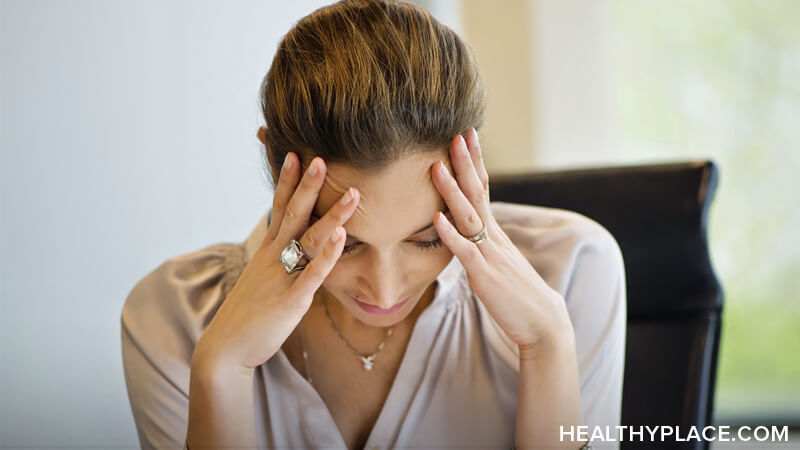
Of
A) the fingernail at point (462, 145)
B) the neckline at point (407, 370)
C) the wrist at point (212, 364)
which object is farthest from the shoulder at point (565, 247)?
the wrist at point (212, 364)

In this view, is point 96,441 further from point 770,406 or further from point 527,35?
point 770,406

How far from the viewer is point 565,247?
1.38m

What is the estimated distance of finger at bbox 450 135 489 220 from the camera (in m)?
1.09

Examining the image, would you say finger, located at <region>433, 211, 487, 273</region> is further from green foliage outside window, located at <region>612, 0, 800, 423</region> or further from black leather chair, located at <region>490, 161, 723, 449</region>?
green foliage outside window, located at <region>612, 0, 800, 423</region>

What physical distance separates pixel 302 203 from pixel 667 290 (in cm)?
79

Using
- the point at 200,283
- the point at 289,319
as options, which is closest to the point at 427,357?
the point at 289,319

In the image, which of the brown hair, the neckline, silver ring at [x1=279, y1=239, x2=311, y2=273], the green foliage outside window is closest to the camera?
the brown hair

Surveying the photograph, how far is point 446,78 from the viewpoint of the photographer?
1066 mm

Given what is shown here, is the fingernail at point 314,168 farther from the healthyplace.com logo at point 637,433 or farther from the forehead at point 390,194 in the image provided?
the healthyplace.com logo at point 637,433

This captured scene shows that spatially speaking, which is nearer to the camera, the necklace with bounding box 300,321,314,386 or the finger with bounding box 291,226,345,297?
the finger with bounding box 291,226,345,297

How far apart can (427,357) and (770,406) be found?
2385 mm

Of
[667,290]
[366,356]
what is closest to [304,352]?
[366,356]

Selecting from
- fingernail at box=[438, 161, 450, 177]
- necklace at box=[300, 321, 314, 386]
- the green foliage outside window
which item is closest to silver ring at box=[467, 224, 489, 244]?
fingernail at box=[438, 161, 450, 177]

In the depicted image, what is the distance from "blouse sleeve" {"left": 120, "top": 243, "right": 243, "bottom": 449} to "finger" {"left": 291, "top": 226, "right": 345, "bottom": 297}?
31 centimetres
